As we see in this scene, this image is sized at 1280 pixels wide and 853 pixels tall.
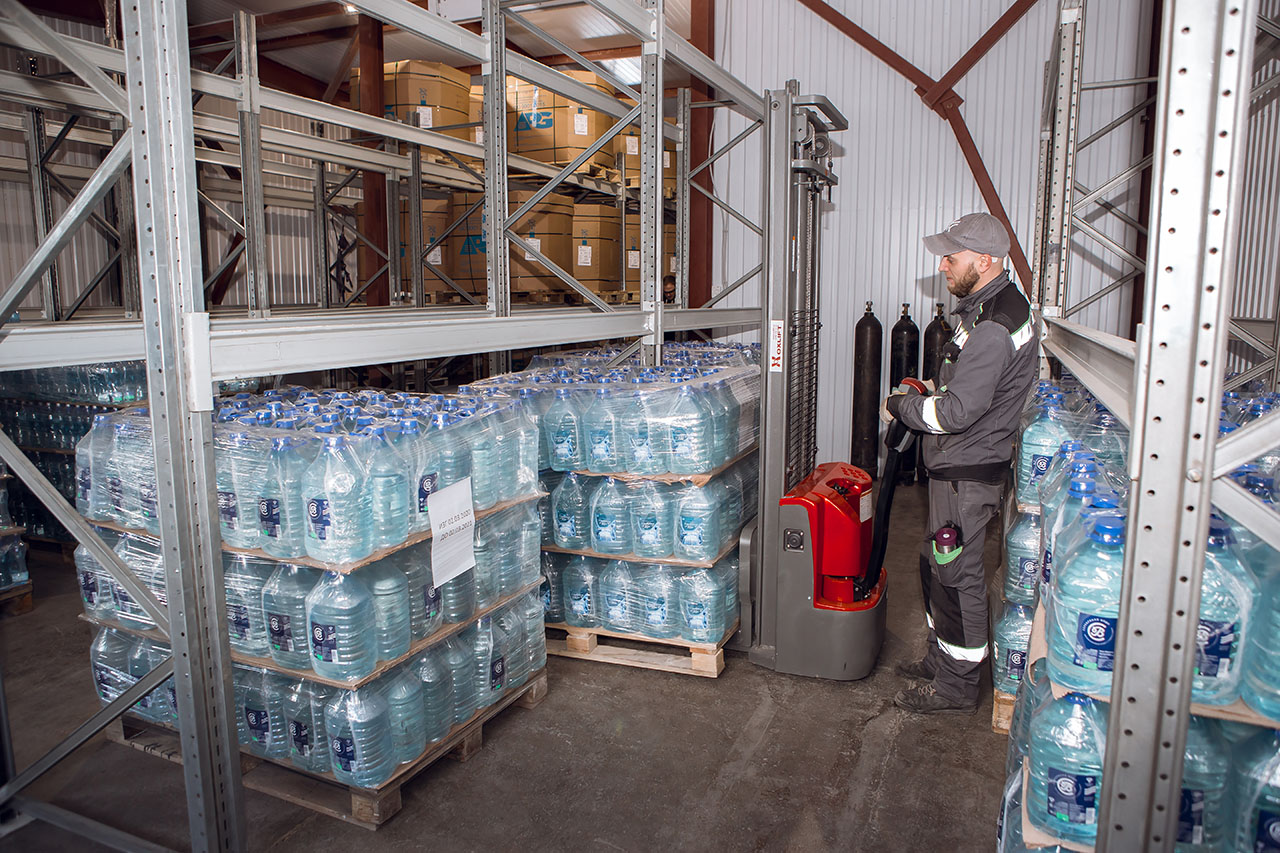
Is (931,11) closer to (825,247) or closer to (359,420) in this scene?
(825,247)

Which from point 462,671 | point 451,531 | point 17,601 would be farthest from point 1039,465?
point 17,601

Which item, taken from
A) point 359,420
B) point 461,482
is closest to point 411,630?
point 461,482

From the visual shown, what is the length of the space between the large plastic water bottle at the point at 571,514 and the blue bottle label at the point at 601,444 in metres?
0.28

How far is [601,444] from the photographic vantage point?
4781 mm

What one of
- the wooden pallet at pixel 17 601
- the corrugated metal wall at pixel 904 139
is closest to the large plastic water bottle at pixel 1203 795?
the wooden pallet at pixel 17 601

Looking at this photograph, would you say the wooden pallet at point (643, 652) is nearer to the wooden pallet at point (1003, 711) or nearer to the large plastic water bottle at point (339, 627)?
the wooden pallet at point (1003, 711)

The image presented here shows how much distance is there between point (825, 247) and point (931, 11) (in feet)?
9.04

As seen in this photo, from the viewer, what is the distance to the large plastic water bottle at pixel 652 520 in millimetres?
4742

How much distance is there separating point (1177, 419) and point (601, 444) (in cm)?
339

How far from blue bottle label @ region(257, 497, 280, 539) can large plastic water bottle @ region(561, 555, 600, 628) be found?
2.00m

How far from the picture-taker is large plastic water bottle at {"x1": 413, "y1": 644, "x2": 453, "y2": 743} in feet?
12.2

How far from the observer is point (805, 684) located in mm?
4789

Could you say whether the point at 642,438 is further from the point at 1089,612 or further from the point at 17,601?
the point at 17,601

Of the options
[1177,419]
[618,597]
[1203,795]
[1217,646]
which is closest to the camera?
[1177,419]
